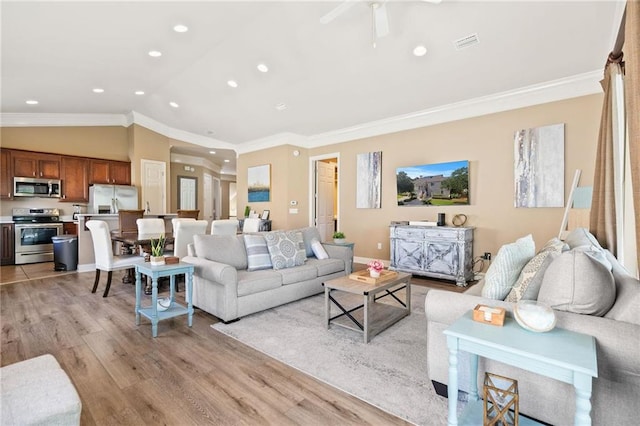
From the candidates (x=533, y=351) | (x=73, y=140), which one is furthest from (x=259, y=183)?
(x=533, y=351)

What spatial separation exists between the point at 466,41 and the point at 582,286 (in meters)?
3.31

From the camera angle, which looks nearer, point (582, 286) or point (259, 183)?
point (582, 286)

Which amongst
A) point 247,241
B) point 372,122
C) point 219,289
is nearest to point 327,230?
point 372,122

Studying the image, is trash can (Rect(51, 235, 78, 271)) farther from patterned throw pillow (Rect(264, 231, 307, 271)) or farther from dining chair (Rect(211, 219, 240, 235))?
patterned throw pillow (Rect(264, 231, 307, 271))

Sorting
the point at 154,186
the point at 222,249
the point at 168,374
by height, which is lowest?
the point at 168,374

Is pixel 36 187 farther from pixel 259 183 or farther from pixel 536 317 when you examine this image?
pixel 536 317

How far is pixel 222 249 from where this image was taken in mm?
3432

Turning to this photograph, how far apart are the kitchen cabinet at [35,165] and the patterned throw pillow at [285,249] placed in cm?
601

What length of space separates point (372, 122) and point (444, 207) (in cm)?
227

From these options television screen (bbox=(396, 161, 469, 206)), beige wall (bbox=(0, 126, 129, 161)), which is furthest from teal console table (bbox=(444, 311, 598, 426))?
beige wall (bbox=(0, 126, 129, 161))

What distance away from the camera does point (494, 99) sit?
466cm

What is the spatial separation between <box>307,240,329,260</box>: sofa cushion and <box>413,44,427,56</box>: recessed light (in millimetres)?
2906

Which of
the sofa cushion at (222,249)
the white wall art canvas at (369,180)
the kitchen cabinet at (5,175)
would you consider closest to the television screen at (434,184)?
the white wall art canvas at (369,180)

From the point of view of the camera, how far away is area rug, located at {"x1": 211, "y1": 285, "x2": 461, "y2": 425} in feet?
5.99
